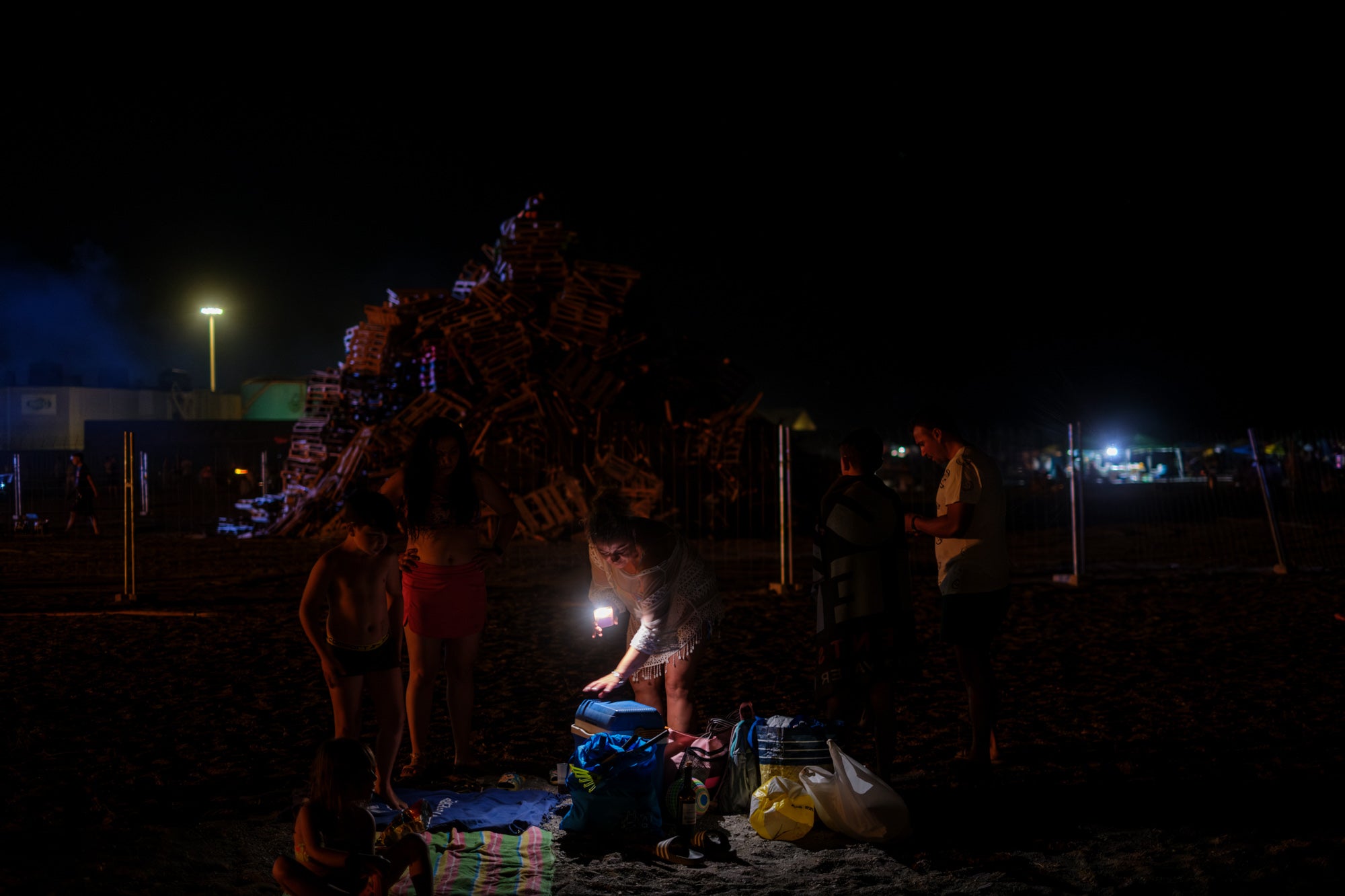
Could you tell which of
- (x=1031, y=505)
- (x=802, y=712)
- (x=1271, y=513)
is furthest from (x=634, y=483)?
(x=1031, y=505)

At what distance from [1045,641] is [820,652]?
178 inches

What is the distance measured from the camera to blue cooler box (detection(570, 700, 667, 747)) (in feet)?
13.9

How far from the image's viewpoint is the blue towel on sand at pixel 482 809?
4.14 meters

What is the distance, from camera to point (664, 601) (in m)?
4.34

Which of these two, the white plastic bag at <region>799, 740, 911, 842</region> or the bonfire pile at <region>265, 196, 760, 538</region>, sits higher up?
the bonfire pile at <region>265, 196, 760, 538</region>

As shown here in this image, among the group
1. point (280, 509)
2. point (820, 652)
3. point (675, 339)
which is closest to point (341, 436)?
point (280, 509)

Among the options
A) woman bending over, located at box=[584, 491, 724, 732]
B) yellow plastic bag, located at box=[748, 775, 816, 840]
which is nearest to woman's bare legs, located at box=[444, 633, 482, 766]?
woman bending over, located at box=[584, 491, 724, 732]

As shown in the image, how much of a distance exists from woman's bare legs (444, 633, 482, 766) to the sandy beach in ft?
0.65

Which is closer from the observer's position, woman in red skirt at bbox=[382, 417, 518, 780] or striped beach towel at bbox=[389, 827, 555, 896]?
striped beach towel at bbox=[389, 827, 555, 896]

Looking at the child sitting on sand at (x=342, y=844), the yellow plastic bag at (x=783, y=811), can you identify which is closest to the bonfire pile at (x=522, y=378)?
the yellow plastic bag at (x=783, y=811)

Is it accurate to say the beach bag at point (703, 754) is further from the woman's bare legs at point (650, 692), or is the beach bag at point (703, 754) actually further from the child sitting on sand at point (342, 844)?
the child sitting on sand at point (342, 844)

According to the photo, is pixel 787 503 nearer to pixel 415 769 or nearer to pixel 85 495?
pixel 415 769

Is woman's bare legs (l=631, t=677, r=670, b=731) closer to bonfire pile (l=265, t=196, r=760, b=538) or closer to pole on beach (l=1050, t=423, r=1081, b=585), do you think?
pole on beach (l=1050, t=423, r=1081, b=585)

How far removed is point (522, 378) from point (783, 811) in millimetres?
14733
